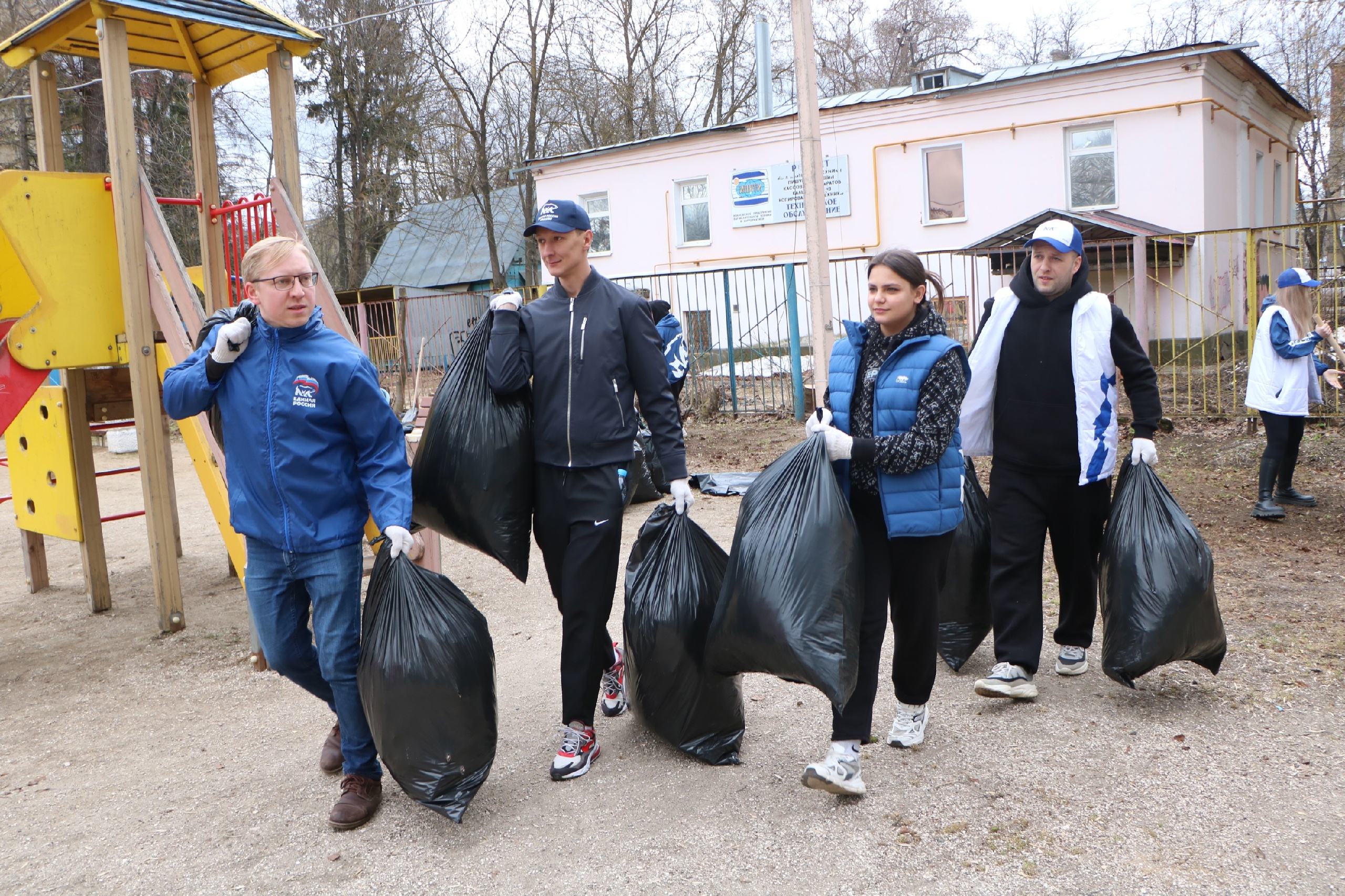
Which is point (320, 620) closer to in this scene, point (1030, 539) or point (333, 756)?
point (333, 756)

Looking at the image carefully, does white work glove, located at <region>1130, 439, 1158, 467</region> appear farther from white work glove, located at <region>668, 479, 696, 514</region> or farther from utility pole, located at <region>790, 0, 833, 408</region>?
utility pole, located at <region>790, 0, 833, 408</region>

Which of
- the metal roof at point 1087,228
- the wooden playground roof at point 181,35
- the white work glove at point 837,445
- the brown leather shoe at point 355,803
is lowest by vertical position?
the brown leather shoe at point 355,803

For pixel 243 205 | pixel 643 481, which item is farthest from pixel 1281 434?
pixel 243 205

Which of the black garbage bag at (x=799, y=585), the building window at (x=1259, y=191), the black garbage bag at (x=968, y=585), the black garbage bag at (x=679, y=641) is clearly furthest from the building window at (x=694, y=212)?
the black garbage bag at (x=799, y=585)

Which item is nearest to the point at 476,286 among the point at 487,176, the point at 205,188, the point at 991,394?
the point at 487,176

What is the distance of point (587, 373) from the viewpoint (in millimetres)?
2926

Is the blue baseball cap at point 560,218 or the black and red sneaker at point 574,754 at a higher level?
the blue baseball cap at point 560,218

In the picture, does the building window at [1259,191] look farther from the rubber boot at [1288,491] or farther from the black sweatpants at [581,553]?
the black sweatpants at [581,553]

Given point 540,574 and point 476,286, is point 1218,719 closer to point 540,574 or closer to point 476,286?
point 540,574

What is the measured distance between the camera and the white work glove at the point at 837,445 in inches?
104

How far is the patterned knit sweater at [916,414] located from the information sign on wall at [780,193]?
46.3 ft

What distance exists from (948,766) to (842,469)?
0.96 m

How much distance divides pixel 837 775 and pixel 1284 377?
4.81m

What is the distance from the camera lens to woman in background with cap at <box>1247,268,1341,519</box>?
603cm
